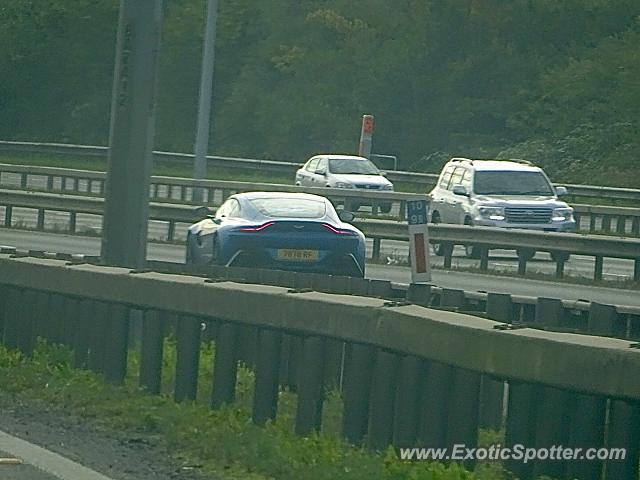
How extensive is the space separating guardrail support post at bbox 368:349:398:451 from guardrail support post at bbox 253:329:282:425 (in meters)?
0.92

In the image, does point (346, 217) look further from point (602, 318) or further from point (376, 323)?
point (376, 323)

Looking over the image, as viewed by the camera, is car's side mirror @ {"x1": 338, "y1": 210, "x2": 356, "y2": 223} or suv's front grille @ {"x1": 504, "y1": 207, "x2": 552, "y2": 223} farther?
suv's front grille @ {"x1": 504, "y1": 207, "x2": 552, "y2": 223}

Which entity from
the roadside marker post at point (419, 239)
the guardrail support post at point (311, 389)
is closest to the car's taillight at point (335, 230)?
the roadside marker post at point (419, 239)

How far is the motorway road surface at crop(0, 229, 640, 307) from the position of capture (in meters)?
25.0

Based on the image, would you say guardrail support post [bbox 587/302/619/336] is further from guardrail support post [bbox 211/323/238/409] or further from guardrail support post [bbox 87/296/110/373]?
guardrail support post [bbox 87/296/110/373]

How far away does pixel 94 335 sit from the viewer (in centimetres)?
1277

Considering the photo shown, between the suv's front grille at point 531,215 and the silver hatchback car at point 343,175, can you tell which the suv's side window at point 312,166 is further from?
the suv's front grille at point 531,215

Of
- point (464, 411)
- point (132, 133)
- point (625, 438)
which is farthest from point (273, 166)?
point (625, 438)

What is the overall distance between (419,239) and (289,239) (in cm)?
319

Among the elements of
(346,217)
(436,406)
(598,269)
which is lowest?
(436,406)

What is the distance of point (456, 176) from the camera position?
3428cm

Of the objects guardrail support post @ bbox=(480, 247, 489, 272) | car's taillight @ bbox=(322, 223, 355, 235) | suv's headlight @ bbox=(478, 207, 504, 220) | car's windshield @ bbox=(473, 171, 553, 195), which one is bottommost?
guardrail support post @ bbox=(480, 247, 489, 272)

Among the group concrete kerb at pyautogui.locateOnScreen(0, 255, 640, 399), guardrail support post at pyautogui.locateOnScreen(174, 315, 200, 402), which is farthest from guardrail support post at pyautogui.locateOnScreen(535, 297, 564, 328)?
guardrail support post at pyautogui.locateOnScreen(174, 315, 200, 402)

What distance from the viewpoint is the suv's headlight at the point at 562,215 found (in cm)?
3256
